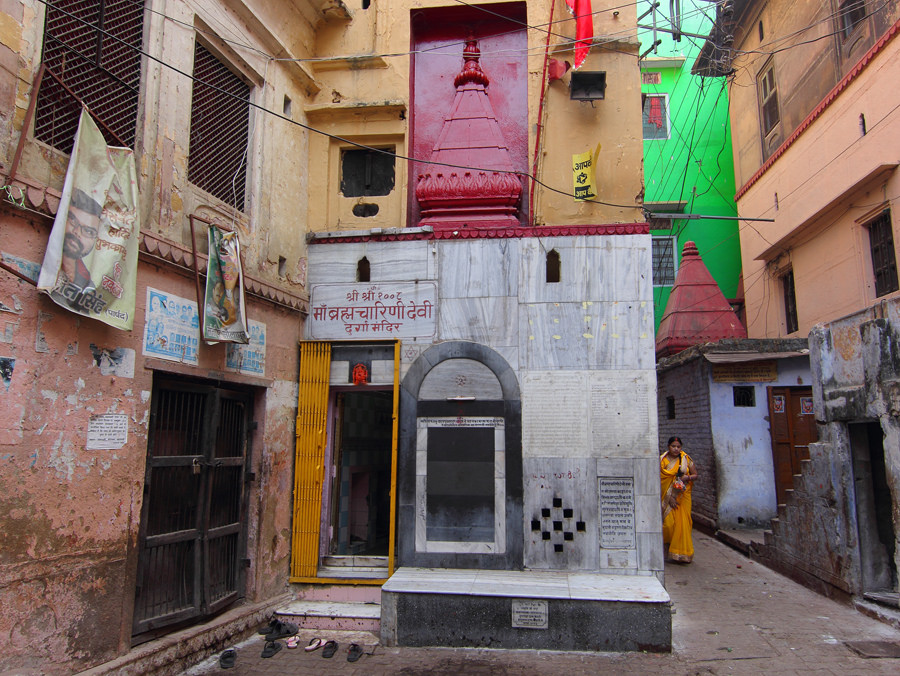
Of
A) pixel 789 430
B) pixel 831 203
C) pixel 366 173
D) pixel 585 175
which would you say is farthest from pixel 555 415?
pixel 831 203

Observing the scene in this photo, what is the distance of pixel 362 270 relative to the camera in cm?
774

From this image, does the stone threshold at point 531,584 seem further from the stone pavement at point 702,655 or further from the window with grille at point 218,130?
the window with grille at point 218,130

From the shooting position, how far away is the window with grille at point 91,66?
186 inches

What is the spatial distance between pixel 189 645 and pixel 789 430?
10501 millimetres

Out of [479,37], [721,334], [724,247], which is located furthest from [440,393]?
[724,247]

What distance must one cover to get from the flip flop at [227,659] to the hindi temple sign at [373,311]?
3.50 m

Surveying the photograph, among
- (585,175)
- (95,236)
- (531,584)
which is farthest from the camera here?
(585,175)

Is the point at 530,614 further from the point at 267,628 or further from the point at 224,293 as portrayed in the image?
the point at 224,293

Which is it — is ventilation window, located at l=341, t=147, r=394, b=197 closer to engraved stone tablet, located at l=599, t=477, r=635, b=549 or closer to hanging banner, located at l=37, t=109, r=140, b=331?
hanging banner, located at l=37, t=109, r=140, b=331

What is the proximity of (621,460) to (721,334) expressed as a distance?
9.30 m

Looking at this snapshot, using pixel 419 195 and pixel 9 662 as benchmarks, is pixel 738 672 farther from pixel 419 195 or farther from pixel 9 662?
pixel 419 195

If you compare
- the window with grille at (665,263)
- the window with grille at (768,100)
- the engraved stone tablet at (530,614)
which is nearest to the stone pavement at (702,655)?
→ the engraved stone tablet at (530,614)

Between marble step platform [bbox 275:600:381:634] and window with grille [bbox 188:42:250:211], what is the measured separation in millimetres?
4471

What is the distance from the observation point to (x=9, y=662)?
407 cm
